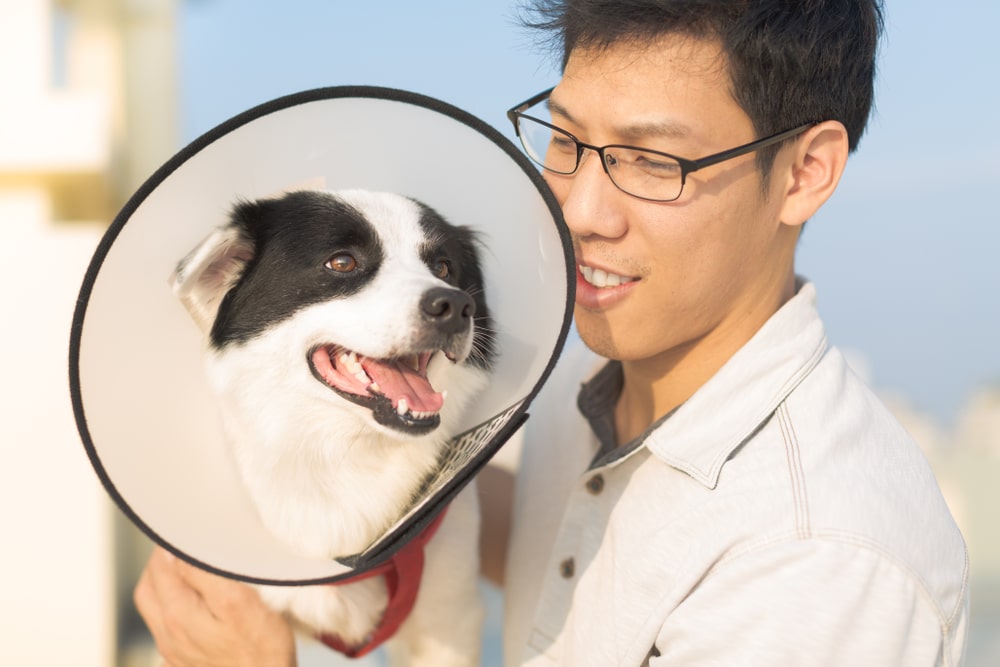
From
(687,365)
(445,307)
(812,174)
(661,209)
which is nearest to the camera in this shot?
(445,307)

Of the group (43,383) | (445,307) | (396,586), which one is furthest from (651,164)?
(43,383)

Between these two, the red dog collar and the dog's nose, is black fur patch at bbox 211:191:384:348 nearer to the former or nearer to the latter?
the dog's nose

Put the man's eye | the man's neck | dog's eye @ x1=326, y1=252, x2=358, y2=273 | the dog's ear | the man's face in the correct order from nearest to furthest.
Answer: the dog's ear → dog's eye @ x1=326, y1=252, x2=358, y2=273 → the man's face → the man's eye → the man's neck

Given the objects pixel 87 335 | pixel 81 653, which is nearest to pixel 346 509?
pixel 87 335

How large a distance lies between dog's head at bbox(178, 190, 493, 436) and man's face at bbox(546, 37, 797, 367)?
268 millimetres

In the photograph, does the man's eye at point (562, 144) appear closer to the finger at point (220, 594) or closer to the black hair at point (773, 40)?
the black hair at point (773, 40)

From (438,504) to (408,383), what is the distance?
168 mm

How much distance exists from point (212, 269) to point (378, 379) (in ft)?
0.85

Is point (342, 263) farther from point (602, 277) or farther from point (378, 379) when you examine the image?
point (602, 277)

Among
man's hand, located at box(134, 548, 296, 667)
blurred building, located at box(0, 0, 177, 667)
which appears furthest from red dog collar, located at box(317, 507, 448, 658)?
blurred building, located at box(0, 0, 177, 667)

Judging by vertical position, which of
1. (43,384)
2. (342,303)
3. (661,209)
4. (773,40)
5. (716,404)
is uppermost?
(773,40)

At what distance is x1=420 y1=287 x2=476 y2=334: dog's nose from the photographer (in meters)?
1.10

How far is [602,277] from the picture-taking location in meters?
1.38

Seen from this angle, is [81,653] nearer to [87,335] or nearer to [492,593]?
[492,593]
